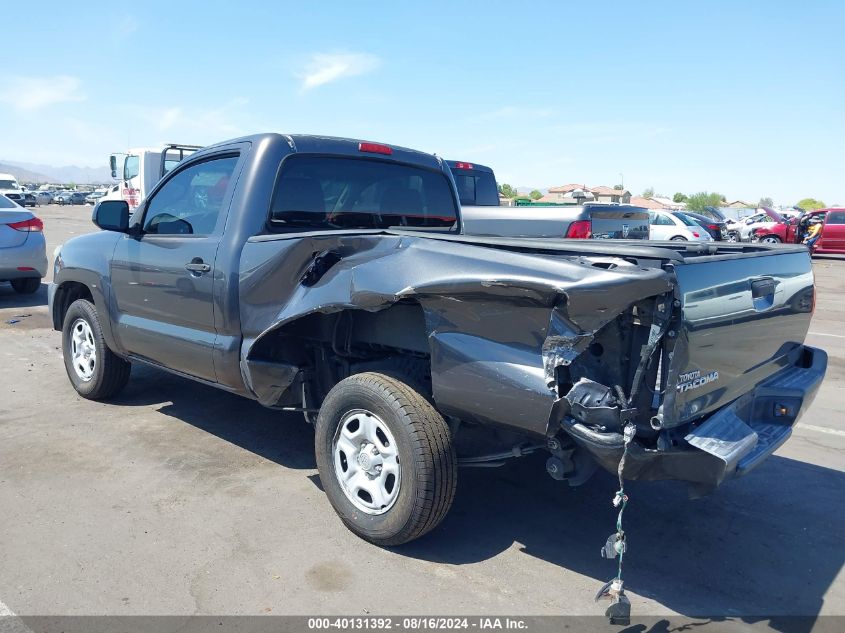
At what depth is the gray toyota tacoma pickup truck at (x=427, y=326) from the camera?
9.39 feet

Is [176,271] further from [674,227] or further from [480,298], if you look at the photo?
[674,227]

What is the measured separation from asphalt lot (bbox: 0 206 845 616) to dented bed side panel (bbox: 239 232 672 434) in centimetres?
83

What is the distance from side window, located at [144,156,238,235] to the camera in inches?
178

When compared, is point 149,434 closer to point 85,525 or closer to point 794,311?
point 85,525

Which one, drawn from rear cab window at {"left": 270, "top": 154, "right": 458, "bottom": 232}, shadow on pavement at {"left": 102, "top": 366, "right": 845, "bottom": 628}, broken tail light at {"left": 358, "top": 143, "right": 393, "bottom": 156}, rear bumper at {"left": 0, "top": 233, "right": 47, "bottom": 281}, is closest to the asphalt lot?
shadow on pavement at {"left": 102, "top": 366, "right": 845, "bottom": 628}

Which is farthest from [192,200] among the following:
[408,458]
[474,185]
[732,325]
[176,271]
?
[474,185]

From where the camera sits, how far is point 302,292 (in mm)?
3822

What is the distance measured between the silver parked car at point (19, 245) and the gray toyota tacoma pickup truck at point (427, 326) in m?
6.13

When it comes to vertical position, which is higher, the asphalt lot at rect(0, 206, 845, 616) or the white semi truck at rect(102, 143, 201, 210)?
the white semi truck at rect(102, 143, 201, 210)

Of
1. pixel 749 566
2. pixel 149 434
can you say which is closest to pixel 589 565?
pixel 749 566

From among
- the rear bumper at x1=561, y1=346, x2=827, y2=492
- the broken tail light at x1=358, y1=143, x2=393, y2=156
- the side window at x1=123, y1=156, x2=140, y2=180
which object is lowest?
the rear bumper at x1=561, y1=346, x2=827, y2=492

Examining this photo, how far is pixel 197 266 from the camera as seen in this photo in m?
4.43

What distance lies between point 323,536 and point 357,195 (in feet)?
7.02

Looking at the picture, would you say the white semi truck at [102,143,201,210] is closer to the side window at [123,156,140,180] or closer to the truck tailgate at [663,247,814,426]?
the side window at [123,156,140,180]
